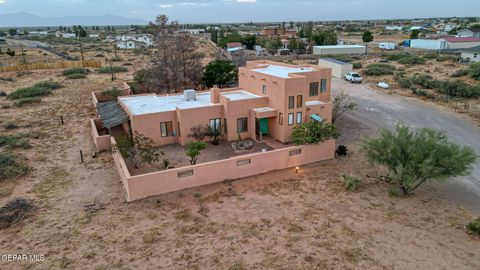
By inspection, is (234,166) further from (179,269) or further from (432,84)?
(432,84)

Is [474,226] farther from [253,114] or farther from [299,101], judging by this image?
[253,114]

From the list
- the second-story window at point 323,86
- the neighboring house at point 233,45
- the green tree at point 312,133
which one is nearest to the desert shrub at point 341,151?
the green tree at point 312,133

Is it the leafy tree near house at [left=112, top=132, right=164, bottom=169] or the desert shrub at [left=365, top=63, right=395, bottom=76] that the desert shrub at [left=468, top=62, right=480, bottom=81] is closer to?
the desert shrub at [left=365, top=63, right=395, bottom=76]

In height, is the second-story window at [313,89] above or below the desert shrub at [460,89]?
above

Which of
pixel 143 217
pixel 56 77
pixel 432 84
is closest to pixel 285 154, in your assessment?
pixel 143 217

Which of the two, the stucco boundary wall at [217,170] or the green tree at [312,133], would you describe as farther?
the green tree at [312,133]

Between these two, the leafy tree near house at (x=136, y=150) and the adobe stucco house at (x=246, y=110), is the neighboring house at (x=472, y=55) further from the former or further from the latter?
the leafy tree near house at (x=136, y=150)

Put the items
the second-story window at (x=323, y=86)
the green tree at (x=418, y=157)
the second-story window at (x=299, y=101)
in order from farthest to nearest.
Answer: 1. the second-story window at (x=323, y=86)
2. the second-story window at (x=299, y=101)
3. the green tree at (x=418, y=157)

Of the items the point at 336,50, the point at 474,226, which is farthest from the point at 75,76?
the point at 336,50
